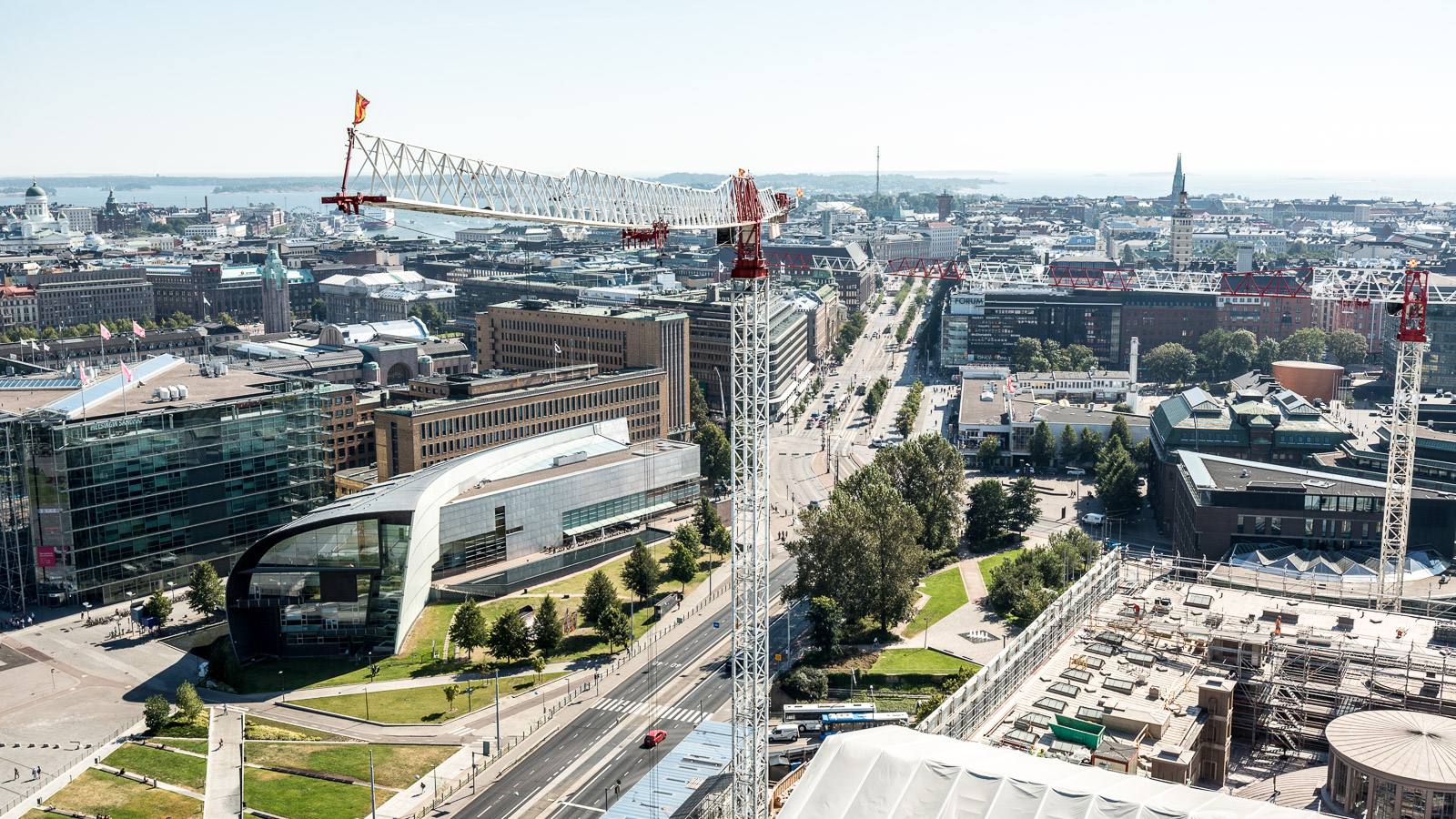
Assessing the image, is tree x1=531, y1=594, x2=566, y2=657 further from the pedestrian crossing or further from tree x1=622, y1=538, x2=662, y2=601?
tree x1=622, y1=538, x2=662, y2=601

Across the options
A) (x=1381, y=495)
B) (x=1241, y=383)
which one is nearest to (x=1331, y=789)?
(x=1381, y=495)

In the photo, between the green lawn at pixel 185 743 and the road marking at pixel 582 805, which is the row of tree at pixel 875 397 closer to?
the road marking at pixel 582 805

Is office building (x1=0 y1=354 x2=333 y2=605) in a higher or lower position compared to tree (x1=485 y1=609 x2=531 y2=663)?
higher

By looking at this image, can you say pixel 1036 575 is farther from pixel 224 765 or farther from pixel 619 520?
pixel 224 765

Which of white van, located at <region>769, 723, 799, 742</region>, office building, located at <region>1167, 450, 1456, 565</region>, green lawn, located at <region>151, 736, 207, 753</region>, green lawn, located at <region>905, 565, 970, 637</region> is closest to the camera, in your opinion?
green lawn, located at <region>151, 736, 207, 753</region>

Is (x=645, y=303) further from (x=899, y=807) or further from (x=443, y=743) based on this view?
(x=899, y=807)

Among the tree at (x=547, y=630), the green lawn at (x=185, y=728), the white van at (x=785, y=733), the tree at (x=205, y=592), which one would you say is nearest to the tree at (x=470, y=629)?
the tree at (x=547, y=630)

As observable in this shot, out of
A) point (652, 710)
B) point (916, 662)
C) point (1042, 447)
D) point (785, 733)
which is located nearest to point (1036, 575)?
point (916, 662)

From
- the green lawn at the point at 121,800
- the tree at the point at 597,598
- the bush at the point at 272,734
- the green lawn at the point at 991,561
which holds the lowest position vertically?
the bush at the point at 272,734

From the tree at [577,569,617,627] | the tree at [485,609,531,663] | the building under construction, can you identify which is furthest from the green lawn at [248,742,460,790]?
the building under construction
